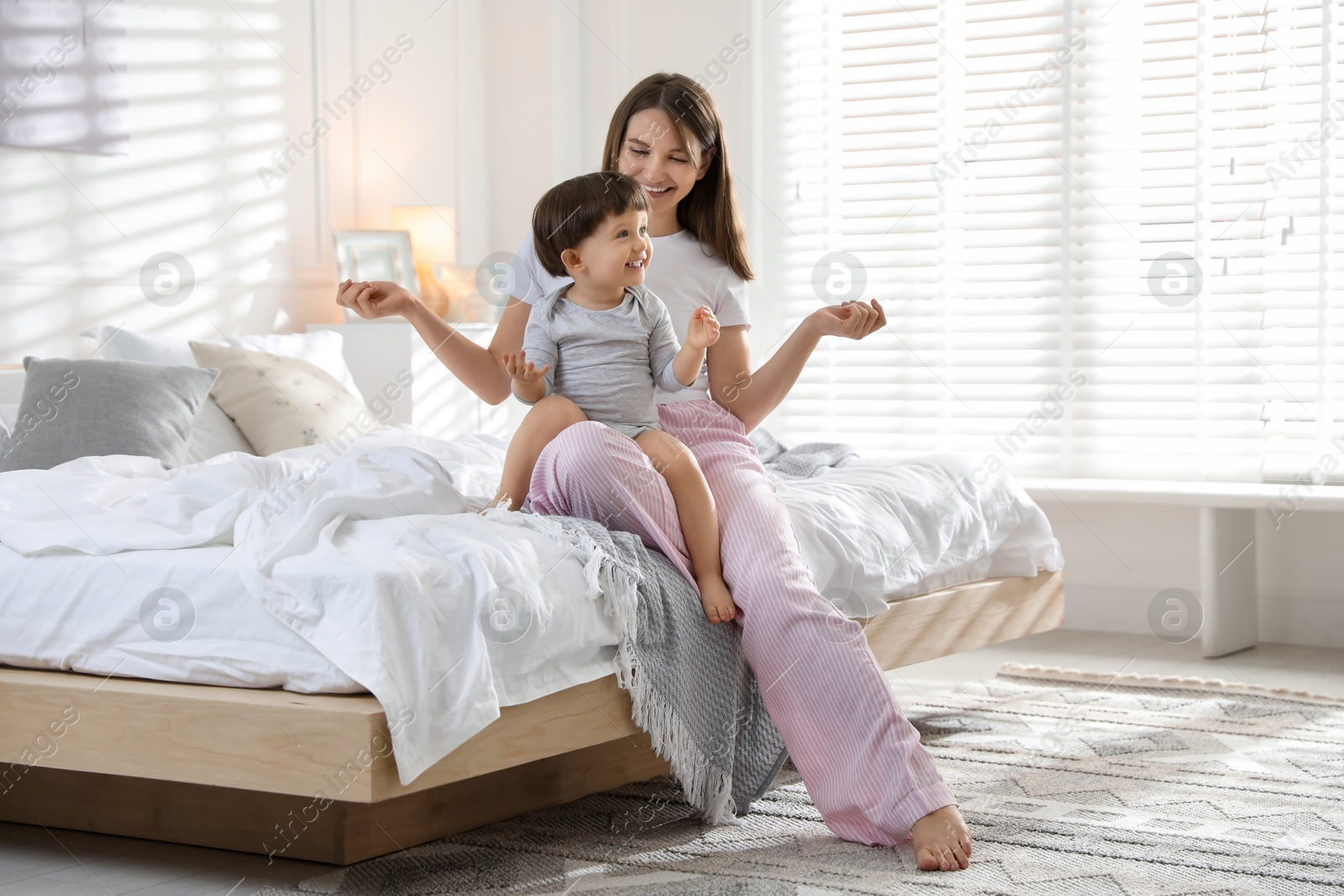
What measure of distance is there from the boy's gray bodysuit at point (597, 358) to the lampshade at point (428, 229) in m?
2.44

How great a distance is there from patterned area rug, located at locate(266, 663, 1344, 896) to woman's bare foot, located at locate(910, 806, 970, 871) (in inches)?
0.7

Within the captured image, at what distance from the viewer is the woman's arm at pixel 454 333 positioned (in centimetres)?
203

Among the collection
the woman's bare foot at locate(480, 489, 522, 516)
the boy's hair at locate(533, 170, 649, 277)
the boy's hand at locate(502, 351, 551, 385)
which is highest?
the boy's hair at locate(533, 170, 649, 277)

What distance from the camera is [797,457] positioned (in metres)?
2.97

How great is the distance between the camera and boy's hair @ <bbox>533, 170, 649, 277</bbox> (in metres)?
2.08

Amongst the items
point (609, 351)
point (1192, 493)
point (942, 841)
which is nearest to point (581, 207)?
point (609, 351)

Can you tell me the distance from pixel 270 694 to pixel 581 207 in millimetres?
840

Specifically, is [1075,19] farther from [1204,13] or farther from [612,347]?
[612,347]

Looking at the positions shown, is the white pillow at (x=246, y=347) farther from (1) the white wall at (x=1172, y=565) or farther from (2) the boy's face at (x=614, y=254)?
(1) the white wall at (x=1172, y=565)

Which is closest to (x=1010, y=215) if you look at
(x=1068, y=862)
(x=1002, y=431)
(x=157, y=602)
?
(x=1002, y=431)

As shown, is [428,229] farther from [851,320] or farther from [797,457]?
[851,320]

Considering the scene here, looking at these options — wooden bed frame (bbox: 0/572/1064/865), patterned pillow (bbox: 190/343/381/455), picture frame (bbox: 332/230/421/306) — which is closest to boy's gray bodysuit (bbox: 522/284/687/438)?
wooden bed frame (bbox: 0/572/1064/865)

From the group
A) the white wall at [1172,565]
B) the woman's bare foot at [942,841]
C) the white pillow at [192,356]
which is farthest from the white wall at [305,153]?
the woman's bare foot at [942,841]

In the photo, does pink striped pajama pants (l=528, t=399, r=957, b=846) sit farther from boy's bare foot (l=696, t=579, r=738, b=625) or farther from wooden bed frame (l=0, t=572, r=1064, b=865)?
wooden bed frame (l=0, t=572, r=1064, b=865)
